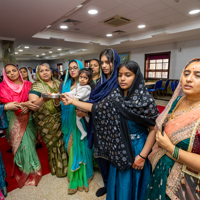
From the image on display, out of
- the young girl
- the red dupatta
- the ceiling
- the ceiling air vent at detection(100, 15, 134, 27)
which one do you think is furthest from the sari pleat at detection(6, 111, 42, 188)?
the ceiling air vent at detection(100, 15, 134, 27)

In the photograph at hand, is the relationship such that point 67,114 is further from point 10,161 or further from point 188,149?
point 10,161

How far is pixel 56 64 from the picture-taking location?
1670cm

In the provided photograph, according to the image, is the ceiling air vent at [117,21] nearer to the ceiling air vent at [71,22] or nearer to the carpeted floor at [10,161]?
the ceiling air vent at [71,22]

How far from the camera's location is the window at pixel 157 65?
7.82 meters

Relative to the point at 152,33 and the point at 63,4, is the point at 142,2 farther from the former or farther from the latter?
the point at 152,33

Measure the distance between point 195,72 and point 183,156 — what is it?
0.45 meters

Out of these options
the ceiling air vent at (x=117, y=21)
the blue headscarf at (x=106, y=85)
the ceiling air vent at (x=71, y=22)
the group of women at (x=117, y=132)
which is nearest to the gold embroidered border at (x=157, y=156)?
the group of women at (x=117, y=132)

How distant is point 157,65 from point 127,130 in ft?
26.4

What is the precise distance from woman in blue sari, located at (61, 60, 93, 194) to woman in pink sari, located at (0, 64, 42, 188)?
515 mm

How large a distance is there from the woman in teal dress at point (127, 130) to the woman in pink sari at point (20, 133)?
0.89 metres

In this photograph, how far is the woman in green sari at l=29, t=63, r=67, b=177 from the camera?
5.90 ft

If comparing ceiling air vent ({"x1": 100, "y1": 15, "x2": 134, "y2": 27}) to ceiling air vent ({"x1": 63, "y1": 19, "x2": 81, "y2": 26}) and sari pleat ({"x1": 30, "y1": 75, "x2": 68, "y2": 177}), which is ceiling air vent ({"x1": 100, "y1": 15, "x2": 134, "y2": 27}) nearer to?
ceiling air vent ({"x1": 63, "y1": 19, "x2": 81, "y2": 26})

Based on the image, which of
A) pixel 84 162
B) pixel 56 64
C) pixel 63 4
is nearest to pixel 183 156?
pixel 84 162

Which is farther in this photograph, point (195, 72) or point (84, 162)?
point (84, 162)
